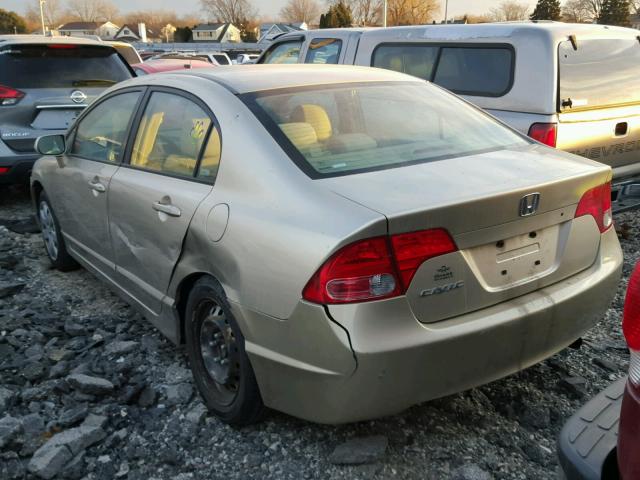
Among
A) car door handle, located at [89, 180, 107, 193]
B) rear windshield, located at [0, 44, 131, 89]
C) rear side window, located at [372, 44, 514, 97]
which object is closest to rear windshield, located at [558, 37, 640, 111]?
rear side window, located at [372, 44, 514, 97]

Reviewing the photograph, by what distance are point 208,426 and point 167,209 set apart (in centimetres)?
107

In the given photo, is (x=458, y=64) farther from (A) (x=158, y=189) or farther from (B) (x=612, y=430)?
(B) (x=612, y=430)

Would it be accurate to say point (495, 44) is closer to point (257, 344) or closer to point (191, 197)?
point (191, 197)

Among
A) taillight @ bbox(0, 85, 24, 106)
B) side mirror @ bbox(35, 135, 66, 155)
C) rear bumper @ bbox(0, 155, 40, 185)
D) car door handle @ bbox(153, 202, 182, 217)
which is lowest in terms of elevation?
rear bumper @ bbox(0, 155, 40, 185)

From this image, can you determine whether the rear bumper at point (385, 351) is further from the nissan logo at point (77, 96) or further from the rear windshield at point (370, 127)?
the nissan logo at point (77, 96)

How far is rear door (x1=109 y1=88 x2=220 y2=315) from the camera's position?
3.03 metres

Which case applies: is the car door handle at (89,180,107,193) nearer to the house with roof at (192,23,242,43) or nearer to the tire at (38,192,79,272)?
the tire at (38,192,79,272)

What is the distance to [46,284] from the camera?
15.8 ft

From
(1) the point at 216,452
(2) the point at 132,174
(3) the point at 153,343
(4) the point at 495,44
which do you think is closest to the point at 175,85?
(2) the point at 132,174

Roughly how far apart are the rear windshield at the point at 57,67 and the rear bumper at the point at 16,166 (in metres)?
0.77

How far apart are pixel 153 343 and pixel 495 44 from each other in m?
3.94

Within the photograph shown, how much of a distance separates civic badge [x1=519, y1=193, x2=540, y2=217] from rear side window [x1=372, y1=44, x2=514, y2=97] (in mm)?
3153

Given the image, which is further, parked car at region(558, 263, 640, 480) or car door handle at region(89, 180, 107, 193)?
car door handle at region(89, 180, 107, 193)

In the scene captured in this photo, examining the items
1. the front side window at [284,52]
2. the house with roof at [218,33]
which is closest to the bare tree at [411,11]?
the house with roof at [218,33]
